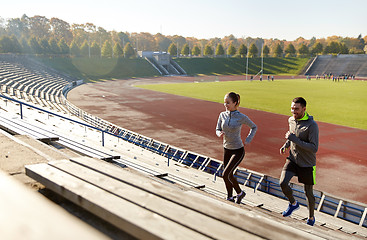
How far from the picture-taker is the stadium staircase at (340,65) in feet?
282

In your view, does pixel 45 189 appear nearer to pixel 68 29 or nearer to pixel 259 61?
pixel 259 61

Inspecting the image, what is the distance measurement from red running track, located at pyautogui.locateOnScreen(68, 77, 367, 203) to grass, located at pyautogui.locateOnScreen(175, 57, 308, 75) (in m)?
60.3

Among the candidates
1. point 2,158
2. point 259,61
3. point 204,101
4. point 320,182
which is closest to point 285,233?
point 2,158

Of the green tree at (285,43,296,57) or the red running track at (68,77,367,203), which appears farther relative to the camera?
the green tree at (285,43,296,57)

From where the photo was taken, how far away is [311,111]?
91.5 feet

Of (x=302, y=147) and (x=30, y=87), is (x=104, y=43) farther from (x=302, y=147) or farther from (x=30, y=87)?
(x=302, y=147)

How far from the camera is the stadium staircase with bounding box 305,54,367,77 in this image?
86069 millimetres

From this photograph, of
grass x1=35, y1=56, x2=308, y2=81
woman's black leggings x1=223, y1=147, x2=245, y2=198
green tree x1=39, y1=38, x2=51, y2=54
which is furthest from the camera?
green tree x1=39, y1=38, x2=51, y2=54

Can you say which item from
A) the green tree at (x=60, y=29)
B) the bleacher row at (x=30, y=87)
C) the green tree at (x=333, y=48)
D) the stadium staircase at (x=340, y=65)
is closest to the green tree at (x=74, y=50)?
the bleacher row at (x=30, y=87)

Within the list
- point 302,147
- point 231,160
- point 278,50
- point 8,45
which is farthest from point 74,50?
point 302,147

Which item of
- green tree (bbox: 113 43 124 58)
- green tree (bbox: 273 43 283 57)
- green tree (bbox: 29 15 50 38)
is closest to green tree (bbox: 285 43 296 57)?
green tree (bbox: 273 43 283 57)

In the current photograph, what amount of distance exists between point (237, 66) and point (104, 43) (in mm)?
41725

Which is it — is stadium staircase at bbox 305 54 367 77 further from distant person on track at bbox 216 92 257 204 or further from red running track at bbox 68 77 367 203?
distant person on track at bbox 216 92 257 204

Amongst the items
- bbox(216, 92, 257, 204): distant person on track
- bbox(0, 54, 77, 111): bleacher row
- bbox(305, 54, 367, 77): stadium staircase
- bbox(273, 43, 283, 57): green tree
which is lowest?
bbox(0, 54, 77, 111): bleacher row
